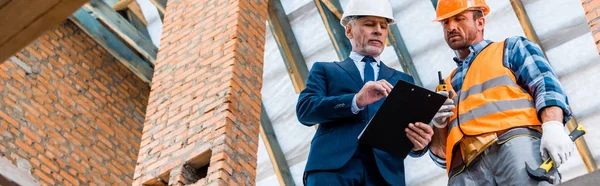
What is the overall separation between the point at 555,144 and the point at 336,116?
968 mm

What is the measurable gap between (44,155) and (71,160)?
1.16 ft

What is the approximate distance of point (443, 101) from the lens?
3.68 m

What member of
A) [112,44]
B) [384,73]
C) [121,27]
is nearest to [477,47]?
[384,73]

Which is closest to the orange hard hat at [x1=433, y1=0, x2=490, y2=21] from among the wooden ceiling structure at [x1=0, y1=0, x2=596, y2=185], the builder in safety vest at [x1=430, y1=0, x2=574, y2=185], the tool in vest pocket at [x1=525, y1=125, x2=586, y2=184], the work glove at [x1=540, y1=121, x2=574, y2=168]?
the builder in safety vest at [x1=430, y1=0, x2=574, y2=185]

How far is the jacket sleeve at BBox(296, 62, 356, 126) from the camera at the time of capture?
4.02 m

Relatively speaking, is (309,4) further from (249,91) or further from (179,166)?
(179,166)

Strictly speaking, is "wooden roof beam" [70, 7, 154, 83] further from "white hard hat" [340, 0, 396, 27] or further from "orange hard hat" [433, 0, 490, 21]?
"orange hard hat" [433, 0, 490, 21]

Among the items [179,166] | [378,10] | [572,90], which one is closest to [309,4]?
[572,90]

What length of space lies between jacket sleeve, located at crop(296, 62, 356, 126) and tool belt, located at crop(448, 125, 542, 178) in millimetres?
507

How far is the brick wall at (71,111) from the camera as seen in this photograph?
28.6 ft

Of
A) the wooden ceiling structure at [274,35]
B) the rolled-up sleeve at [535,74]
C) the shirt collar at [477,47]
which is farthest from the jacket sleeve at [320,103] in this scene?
the wooden ceiling structure at [274,35]

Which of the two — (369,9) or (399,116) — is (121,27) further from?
(399,116)

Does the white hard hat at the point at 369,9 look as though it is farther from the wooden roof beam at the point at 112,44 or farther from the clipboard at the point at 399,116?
the wooden roof beam at the point at 112,44

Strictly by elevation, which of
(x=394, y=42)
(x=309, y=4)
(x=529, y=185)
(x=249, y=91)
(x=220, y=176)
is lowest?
(x=529, y=185)
